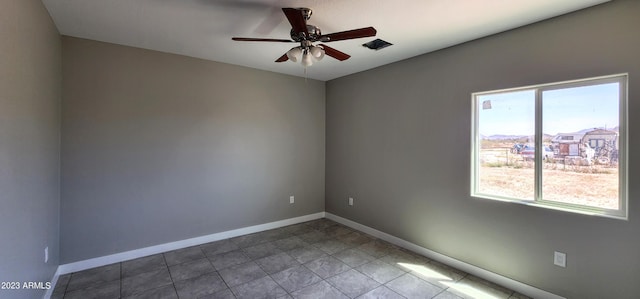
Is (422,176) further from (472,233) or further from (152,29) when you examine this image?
(152,29)

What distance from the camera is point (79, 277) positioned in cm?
279

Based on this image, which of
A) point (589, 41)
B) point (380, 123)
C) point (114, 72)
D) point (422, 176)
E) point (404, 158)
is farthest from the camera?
point (380, 123)

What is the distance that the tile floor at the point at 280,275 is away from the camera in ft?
8.34

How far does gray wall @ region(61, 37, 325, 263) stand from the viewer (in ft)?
9.64

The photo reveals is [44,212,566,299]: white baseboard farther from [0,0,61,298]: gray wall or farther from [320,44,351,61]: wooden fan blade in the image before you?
[320,44,351,61]: wooden fan blade

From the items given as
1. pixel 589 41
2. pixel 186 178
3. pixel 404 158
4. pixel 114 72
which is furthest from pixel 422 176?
pixel 114 72

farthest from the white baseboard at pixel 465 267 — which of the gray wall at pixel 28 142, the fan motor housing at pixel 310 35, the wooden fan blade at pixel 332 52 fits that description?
the gray wall at pixel 28 142

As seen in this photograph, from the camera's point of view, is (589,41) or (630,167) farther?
(589,41)

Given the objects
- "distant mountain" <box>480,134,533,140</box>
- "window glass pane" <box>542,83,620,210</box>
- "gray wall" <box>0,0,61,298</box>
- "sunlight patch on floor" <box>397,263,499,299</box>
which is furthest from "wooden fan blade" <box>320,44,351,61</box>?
"sunlight patch on floor" <box>397,263,499,299</box>

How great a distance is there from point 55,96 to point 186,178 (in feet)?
5.09

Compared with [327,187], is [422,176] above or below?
above

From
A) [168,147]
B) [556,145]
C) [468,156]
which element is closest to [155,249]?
[168,147]

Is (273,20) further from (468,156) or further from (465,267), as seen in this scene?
(465,267)

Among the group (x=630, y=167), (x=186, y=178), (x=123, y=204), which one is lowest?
(x=123, y=204)
